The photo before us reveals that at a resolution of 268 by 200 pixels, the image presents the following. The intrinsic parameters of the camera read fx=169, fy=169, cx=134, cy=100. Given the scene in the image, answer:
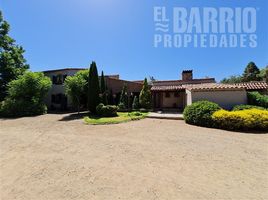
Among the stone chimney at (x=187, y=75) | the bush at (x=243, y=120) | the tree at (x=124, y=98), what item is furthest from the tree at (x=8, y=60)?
the bush at (x=243, y=120)

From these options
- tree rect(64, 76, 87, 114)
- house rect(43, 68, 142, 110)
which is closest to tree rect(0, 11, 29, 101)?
house rect(43, 68, 142, 110)

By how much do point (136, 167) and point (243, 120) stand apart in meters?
8.74

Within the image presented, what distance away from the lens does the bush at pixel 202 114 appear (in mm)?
12246

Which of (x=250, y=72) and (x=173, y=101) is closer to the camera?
(x=173, y=101)

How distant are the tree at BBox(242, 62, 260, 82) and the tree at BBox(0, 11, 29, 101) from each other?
147 ft

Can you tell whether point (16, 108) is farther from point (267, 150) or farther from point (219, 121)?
point (267, 150)

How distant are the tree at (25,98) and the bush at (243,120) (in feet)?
66.9

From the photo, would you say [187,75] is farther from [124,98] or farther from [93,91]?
[93,91]

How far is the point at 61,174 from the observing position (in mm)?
5348

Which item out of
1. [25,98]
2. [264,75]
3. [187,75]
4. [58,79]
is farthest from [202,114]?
[264,75]

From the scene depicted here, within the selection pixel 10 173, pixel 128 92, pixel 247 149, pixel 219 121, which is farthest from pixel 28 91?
pixel 247 149

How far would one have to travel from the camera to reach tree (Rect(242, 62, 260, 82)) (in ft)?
124

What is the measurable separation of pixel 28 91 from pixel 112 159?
19765mm

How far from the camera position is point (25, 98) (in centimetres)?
2161
